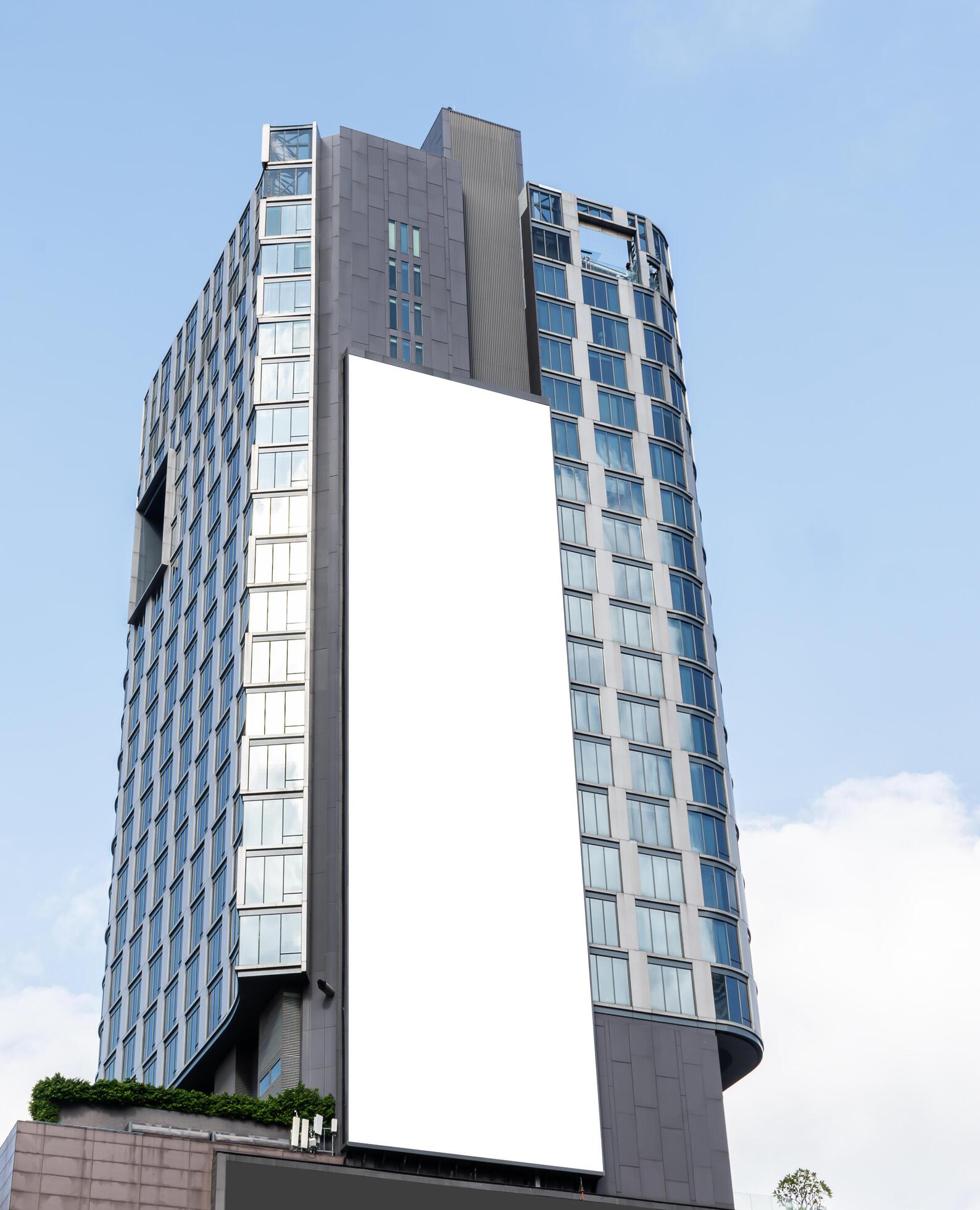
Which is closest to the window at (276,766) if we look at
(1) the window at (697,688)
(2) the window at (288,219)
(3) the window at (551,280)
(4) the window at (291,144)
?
(1) the window at (697,688)

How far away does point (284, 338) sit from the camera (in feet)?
385

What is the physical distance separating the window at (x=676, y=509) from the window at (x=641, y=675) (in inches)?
441

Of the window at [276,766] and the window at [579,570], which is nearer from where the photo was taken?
the window at [276,766]

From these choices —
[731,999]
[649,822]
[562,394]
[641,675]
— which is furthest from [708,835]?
[562,394]

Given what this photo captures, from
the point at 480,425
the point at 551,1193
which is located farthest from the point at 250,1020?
the point at 480,425

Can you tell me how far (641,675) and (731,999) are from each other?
20901mm

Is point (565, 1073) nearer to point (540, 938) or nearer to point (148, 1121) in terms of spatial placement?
point (540, 938)

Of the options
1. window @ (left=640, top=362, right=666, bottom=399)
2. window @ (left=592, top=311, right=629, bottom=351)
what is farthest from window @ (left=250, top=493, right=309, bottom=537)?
window @ (left=640, top=362, right=666, bottom=399)

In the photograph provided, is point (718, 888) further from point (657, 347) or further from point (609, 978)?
point (657, 347)

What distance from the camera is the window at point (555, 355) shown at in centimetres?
12250

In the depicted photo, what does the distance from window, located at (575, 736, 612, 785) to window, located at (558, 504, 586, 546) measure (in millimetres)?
13929

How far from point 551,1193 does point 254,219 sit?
68.1 metres

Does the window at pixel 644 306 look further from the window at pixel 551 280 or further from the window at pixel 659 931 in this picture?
the window at pixel 659 931

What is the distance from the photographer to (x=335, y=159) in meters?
124
